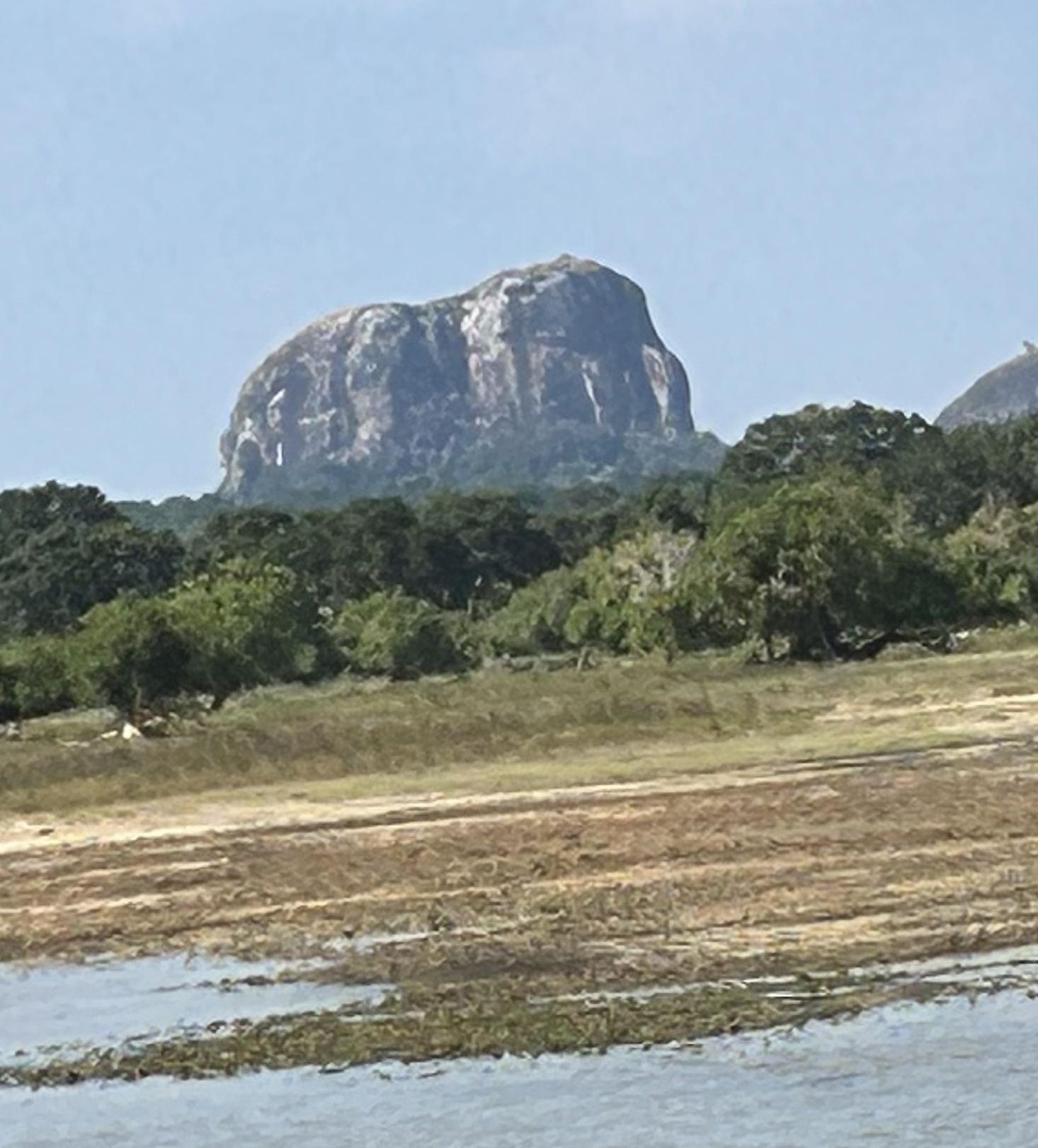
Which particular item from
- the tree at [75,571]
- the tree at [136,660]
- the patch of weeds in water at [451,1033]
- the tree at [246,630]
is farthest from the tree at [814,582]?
the patch of weeds in water at [451,1033]

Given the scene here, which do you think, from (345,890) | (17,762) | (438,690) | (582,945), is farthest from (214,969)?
(438,690)

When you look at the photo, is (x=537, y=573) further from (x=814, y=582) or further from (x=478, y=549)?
(x=814, y=582)

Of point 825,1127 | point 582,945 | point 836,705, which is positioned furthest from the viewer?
point 836,705

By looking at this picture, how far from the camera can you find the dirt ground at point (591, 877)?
21.0 metres

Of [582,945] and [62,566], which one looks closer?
[582,945]

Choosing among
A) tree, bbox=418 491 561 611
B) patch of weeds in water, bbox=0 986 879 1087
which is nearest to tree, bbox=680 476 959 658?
patch of weeds in water, bbox=0 986 879 1087

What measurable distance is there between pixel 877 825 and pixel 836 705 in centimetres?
2488

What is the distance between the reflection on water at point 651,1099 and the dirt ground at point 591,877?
2892mm

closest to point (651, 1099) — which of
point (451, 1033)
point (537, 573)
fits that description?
point (451, 1033)

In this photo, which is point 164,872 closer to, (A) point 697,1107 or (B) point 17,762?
(A) point 697,1107

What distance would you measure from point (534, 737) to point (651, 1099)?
3436 cm

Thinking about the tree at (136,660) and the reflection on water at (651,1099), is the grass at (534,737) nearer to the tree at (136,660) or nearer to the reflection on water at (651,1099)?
the tree at (136,660)

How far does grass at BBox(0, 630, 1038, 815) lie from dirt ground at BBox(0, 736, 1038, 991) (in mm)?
3523

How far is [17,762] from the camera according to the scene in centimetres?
5341
